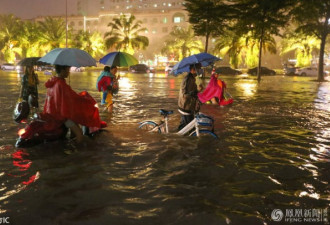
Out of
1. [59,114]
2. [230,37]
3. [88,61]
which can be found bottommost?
[59,114]

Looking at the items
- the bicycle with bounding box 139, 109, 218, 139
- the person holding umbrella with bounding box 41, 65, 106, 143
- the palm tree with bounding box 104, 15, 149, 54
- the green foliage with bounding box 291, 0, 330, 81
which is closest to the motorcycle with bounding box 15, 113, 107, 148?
the person holding umbrella with bounding box 41, 65, 106, 143

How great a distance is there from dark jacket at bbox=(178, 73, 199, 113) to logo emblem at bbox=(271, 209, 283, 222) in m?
3.68

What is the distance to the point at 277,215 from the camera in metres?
4.20

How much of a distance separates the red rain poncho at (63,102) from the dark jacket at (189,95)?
2092 millimetres

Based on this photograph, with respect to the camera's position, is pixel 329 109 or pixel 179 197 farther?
pixel 329 109

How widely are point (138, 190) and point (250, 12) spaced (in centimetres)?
3462

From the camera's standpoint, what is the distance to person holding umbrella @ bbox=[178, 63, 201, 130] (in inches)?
297

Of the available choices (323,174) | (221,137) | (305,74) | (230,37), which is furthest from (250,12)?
(323,174)

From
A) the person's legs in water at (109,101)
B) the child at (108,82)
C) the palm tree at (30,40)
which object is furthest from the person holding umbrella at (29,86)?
the palm tree at (30,40)

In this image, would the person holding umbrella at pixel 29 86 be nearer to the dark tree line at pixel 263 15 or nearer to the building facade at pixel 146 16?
the dark tree line at pixel 263 15

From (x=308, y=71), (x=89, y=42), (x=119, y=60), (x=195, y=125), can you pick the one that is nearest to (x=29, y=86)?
(x=119, y=60)

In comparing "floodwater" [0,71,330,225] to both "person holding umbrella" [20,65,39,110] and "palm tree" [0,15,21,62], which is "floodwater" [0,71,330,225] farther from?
"palm tree" [0,15,21,62]

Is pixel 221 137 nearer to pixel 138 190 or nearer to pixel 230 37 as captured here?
pixel 138 190

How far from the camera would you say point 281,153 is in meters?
7.09
